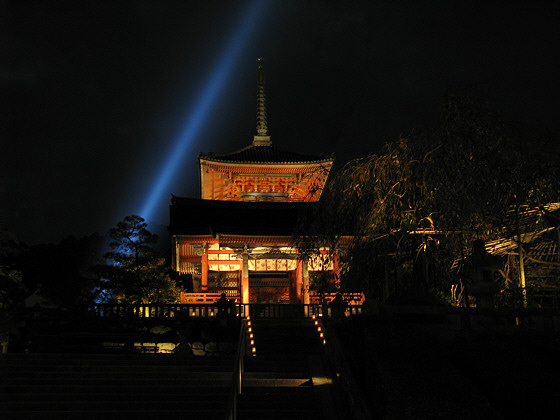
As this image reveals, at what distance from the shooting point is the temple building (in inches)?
948

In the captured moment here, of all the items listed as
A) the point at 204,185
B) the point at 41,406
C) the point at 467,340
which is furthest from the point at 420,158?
the point at 204,185

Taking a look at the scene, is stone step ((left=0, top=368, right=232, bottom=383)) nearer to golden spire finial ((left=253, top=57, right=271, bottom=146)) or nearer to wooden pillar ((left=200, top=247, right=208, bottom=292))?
wooden pillar ((left=200, top=247, right=208, bottom=292))

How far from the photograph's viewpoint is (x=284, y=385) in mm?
11008

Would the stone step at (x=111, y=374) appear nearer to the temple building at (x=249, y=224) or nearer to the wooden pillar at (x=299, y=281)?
the temple building at (x=249, y=224)

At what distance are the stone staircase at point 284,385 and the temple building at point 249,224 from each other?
623 cm

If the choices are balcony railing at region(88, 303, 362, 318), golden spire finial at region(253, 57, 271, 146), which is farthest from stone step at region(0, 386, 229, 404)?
golden spire finial at region(253, 57, 271, 146)

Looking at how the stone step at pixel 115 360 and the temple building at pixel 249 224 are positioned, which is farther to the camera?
the temple building at pixel 249 224

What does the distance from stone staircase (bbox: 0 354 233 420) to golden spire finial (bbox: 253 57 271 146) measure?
2388 centimetres

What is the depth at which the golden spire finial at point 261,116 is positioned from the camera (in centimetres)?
3559

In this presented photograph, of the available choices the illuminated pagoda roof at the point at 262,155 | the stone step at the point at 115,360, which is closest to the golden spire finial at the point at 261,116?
the illuminated pagoda roof at the point at 262,155

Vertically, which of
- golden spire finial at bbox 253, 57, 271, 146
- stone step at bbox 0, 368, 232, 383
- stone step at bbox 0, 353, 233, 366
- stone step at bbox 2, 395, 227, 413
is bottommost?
stone step at bbox 2, 395, 227, 413

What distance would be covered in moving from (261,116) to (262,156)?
7.44 meters

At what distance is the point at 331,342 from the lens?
1159cm

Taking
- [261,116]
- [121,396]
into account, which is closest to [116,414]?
[121,396]
